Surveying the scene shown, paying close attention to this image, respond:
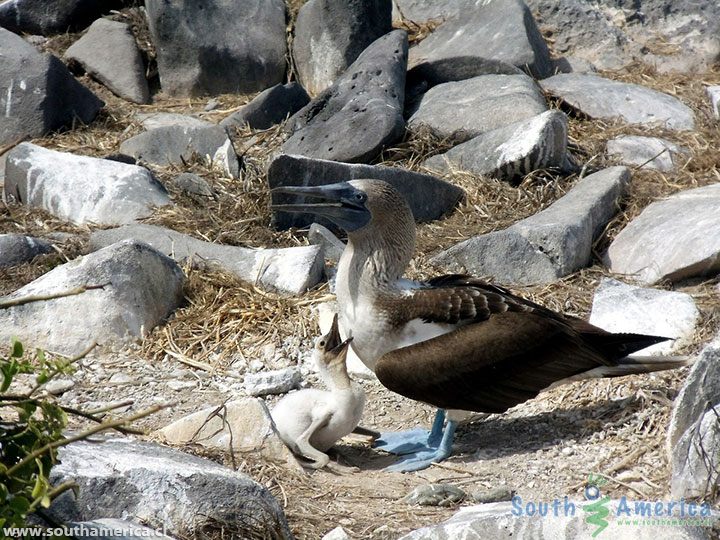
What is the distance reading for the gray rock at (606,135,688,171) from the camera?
725 cm

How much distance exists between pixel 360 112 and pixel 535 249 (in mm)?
2429

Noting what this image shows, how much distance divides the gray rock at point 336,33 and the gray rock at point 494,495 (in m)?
5.80

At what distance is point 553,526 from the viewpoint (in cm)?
294

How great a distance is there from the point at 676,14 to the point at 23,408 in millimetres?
8779

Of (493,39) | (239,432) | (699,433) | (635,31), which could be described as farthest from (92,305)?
(635,31)

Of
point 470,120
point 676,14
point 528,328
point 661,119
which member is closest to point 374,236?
point 528,328

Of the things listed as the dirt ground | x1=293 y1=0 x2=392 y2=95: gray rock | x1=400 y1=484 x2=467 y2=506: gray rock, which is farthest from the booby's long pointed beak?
x1=293 y1=0 x2=392 y2=95: gray rock

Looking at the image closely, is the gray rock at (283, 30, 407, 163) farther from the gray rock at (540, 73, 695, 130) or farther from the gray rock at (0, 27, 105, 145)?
the gray rock at (0, 27, 105, 145)

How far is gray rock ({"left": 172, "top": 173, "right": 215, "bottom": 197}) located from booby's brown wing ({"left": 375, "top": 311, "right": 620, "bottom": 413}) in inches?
125

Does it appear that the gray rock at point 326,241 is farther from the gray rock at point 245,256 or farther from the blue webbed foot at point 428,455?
the blue webbed foot at point 428,455

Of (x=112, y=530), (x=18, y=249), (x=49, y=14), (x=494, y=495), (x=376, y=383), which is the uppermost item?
(x=49, y=14)

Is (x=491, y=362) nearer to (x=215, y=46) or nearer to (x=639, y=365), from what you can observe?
(x=639, y=365)

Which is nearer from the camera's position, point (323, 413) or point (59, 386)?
point (323, 413)

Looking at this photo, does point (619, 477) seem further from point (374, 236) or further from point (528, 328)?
point (374, 236)
